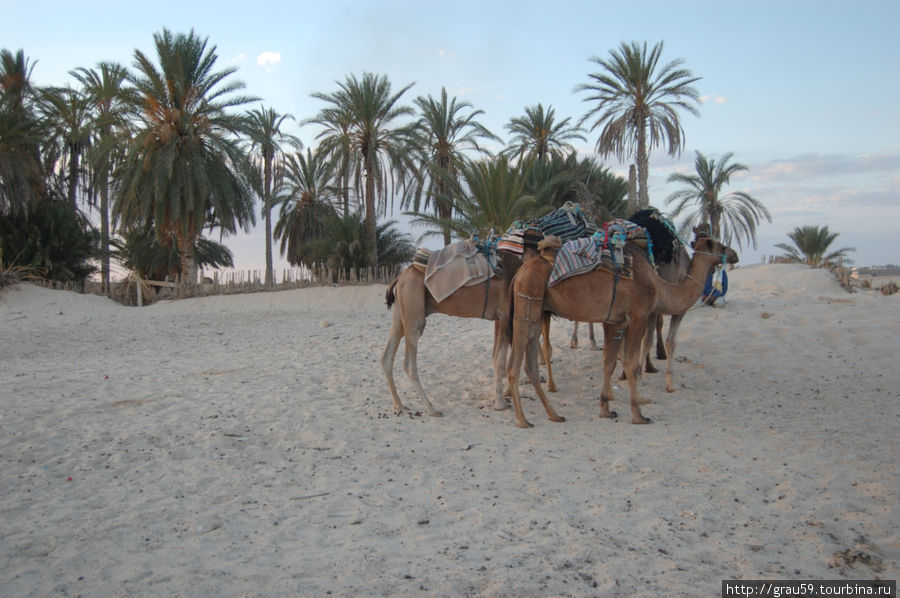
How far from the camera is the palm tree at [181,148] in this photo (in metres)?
24.3

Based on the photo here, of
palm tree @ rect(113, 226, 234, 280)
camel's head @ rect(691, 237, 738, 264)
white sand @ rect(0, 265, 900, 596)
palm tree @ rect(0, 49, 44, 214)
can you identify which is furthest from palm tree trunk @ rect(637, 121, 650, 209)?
palm tree @ rect(0, 49, 44, 214)

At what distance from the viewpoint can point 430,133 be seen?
30688mm

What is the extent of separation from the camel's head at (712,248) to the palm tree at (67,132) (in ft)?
98.6

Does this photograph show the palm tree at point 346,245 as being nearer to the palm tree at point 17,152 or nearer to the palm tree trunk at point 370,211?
the palm tree trunk at point 370,211

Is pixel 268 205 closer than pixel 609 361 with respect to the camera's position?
No

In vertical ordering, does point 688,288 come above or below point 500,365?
above

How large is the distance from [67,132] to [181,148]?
9495 mm

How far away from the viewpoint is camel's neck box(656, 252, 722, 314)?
7.36 metres

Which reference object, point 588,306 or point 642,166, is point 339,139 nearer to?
point 642,166

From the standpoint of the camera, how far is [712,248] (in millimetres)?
7828

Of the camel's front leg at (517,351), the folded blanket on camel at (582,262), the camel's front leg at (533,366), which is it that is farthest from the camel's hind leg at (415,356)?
the folded blanket on camel at (582,262)

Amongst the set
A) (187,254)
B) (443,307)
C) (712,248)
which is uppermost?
(187,254)

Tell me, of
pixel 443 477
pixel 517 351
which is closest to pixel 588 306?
pixel 517 351

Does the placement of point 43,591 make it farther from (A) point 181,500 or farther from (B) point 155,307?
(B) point 155,307
